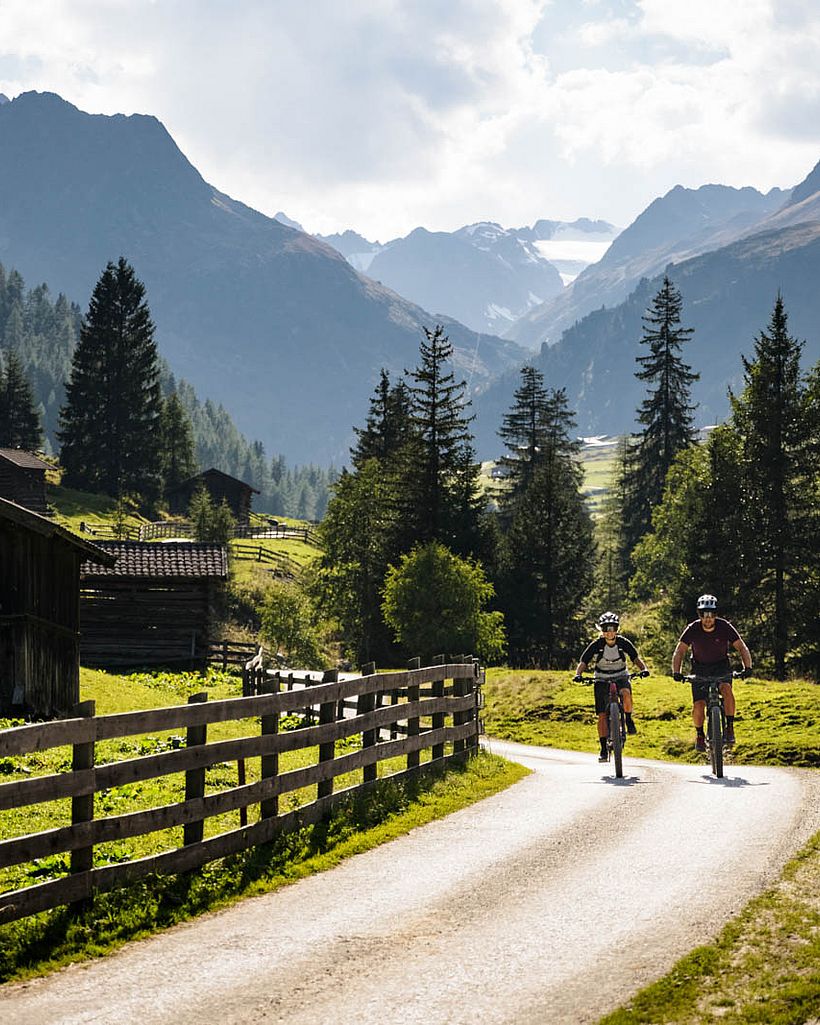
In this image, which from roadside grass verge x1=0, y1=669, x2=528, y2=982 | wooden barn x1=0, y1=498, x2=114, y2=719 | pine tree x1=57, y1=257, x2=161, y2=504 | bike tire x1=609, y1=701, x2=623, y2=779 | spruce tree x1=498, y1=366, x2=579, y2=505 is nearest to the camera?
roadside grass verge x1=0, y1=669, x2=528, y2=982

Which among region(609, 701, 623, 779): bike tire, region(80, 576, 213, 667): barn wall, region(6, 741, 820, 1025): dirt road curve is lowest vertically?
region(6, 741, 820, 1025): dirt road curve

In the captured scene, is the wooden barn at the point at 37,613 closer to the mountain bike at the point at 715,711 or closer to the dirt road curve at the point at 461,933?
the mountain bike at the point at 715,711

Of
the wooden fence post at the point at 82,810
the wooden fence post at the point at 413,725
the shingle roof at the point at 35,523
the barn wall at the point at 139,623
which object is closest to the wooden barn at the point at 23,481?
the barn wall at the point at 139,623

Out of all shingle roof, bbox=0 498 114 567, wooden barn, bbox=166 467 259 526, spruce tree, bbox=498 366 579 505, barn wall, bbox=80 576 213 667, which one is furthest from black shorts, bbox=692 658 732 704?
wooden barn, bbox=166 467 259 526

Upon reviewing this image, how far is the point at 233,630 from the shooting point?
6975cm

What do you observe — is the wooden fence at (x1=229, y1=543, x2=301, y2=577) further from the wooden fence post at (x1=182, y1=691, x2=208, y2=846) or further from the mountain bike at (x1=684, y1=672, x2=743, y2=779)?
the wooden fence post at (x1=182, y1=691, x2=208, y2=846)

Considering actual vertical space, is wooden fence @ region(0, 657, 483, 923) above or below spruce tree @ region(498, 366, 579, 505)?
below

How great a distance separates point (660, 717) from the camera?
90.7 ft

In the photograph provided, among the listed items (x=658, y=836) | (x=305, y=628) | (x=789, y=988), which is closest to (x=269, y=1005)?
(x=789, y=988)

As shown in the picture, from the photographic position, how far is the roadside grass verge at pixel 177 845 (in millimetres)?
7719

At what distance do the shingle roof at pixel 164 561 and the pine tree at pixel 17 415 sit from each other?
207 ft

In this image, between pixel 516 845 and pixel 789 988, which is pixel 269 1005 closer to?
pixel 789 988

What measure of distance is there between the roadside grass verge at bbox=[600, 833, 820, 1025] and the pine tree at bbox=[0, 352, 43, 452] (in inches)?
4180

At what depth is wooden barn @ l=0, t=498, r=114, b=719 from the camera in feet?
86.1
